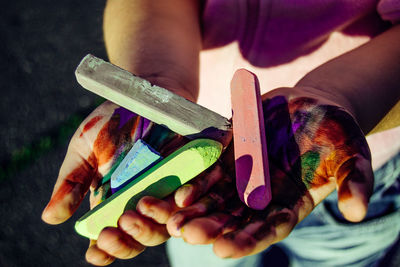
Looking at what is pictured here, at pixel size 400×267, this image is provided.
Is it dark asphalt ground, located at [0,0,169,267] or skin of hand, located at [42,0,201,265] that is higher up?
skin of hand, located at [42,0,201,265]

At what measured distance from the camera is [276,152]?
1.65 m

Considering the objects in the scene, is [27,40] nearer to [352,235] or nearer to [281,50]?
[281,50]

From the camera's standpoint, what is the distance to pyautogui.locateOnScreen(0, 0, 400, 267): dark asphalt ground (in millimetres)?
2787

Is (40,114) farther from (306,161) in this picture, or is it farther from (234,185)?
(306,161)

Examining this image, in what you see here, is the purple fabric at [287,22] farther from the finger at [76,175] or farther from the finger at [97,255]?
the finger at [97,255]

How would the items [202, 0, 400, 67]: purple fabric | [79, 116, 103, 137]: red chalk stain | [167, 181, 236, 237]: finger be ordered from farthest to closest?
[202, 0, 400, 67]: purple fabric < [79, 116, 103, 137]: red chalk stain < [167, 181, 236, 237]: finger

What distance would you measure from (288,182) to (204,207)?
0.38 metres

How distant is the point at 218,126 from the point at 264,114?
0.27 metres

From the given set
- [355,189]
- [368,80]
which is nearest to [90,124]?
[355,189]

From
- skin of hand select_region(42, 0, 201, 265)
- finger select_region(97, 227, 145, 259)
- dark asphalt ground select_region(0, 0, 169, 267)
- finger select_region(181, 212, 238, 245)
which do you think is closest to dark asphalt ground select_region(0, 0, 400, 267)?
dark asphalt ground select_region(0, 0, 169, 267)

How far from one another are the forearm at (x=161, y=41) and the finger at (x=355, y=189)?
1.10 meters

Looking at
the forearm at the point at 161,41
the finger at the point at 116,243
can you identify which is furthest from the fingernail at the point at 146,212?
the forearm at the point at 161,41

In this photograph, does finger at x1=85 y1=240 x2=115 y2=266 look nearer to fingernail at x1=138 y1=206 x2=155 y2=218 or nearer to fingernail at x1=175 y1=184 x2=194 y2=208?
fingernail at x1=138 y1=206 x2=155 y2=218

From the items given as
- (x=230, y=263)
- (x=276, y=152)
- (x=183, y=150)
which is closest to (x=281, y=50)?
(x=276, y=152)
